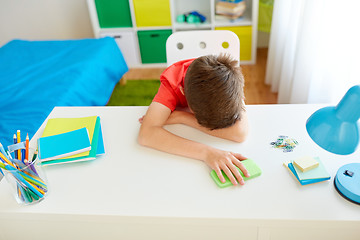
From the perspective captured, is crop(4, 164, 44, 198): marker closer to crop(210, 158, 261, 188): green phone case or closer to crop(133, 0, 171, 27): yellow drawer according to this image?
crop(210, 158, 261, 188): green phone case

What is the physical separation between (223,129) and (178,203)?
0.31 m

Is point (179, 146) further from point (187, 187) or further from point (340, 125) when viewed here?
point (340, 125)

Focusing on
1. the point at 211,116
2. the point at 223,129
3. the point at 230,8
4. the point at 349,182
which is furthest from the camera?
the point at 230,8

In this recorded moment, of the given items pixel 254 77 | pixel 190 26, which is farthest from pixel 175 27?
pixel 254 77

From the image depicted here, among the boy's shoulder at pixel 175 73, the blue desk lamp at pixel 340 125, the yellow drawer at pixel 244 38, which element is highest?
the blue desk lamp at pixel 340 125

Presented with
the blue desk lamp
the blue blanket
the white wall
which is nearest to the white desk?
the blue desk lamp

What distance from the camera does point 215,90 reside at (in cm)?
87

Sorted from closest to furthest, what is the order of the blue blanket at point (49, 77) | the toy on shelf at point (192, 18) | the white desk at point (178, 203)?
the white desk at point (178, 203), the blue blanket at point (49, 77), the toy on shelf at point (192, 18)

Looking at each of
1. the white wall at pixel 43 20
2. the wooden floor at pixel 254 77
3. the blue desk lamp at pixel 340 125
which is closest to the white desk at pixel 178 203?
the blue desk lamp at pixel 340 125

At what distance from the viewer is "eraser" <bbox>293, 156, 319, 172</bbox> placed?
2.77ft

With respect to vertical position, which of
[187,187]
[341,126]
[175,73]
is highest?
[341,126]

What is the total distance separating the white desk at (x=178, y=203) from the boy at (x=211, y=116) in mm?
30

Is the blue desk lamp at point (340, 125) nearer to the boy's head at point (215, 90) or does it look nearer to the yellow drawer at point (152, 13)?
the boy's head at point (215, 90)

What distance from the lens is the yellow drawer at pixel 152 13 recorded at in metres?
2.68
